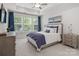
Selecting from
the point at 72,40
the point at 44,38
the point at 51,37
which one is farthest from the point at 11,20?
the point at 72,40

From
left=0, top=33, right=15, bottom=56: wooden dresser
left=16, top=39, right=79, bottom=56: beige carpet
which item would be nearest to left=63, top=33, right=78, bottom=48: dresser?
left=16, top=39, right=79, bottom=56: beige carpet

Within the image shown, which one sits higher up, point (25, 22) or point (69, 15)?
point (69, 15)

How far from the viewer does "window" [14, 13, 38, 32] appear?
7930 millimetres

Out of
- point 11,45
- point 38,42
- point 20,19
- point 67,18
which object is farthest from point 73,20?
point 20,19

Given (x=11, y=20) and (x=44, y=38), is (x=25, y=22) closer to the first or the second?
(x=11, y=20)

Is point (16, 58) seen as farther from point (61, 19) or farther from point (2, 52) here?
point (61, 19)

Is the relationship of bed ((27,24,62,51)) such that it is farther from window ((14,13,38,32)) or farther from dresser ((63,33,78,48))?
window ((14,13,38,32))

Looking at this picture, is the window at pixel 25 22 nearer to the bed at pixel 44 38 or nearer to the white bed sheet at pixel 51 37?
the bed at pixel 44 38

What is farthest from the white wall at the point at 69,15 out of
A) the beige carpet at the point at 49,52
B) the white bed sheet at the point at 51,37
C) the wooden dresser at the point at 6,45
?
the wooden dresser at the point at 6,45

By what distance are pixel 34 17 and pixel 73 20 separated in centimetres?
430

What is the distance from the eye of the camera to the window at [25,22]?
312 inches

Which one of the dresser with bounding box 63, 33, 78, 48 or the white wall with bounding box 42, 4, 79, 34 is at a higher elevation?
the white wall with bounding box 42, 4, 79, 34

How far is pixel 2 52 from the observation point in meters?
2.54

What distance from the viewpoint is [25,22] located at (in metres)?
8.31
